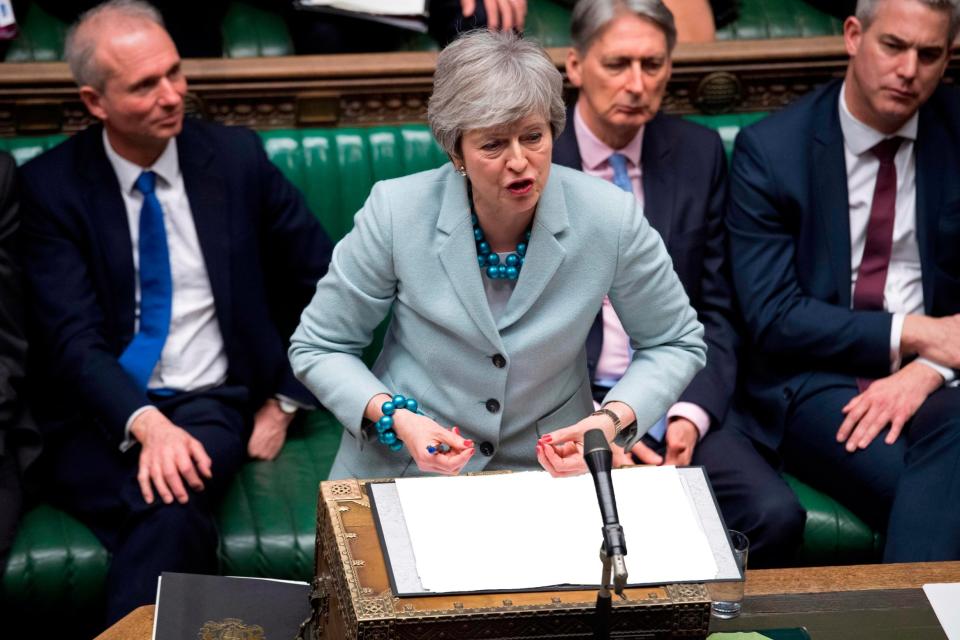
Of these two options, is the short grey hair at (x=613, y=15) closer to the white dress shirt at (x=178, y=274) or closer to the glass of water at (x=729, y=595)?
the white dress shirt at (x=178, y=274)

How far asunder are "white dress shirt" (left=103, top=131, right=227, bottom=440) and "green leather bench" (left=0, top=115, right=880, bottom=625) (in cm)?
28

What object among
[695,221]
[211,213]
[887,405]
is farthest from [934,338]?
[211,213]

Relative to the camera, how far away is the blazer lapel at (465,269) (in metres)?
2.48

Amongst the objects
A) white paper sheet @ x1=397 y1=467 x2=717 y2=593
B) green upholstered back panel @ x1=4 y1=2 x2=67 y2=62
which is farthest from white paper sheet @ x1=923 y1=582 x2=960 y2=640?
green upholstered back panel @ x1=4 y1=2 x2=67 y2=62

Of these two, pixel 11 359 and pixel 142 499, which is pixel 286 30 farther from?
pixel 142 499

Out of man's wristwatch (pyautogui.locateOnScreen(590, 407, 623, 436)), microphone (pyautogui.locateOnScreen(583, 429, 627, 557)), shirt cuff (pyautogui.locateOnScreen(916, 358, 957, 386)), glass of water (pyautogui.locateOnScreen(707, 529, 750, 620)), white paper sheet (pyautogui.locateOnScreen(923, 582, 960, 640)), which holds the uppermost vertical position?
microphone (pyautogui.locateOnScreen(583, 429, 627, 557))

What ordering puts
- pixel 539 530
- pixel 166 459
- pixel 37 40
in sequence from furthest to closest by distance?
pixel 37 40 < pixel 166 459 < pixel 539 530

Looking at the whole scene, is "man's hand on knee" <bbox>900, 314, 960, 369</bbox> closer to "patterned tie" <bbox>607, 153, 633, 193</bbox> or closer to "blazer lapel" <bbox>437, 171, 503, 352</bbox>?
"patterned tie" <bbox>607, 153, 633, 193</bbox>

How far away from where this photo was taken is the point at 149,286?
3234 mm

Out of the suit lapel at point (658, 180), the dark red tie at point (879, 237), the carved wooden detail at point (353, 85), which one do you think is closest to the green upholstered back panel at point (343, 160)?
the carved wooden detail at point (353, 85)

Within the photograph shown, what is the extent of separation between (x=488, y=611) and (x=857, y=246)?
1843mm

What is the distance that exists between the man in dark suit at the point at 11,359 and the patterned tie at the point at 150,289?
0.23 meters

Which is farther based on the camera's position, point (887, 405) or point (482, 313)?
point (887, 405)

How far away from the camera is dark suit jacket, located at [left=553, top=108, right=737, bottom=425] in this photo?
130 inches
